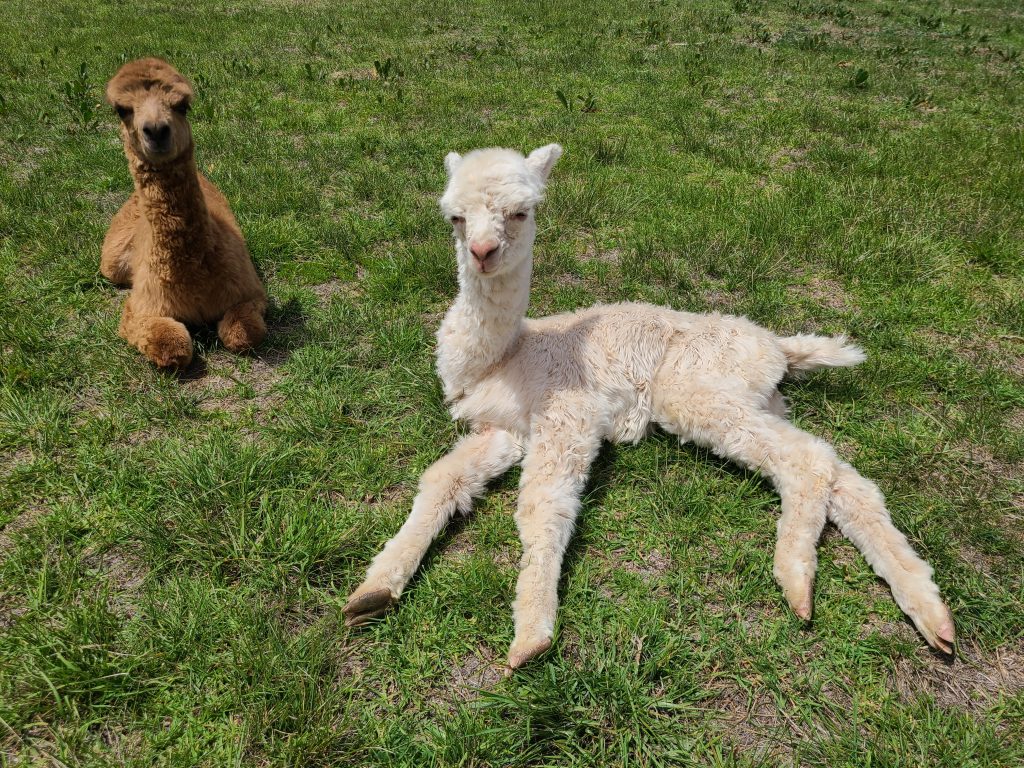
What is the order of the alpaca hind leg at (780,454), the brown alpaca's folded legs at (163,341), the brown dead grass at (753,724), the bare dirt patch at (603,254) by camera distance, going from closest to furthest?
the brown dead grass at (753,724) → the alpaca hind leg at (780,454) → the brown alpaca's folded legs at (163,341) → the bare dirt patch at (603,254)

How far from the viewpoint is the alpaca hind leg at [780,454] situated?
2.41 metres

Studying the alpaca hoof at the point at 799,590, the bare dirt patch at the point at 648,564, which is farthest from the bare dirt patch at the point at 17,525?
the alpaca hoof at the point at 799,590

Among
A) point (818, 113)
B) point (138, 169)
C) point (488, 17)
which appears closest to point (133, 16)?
point (488, 17)

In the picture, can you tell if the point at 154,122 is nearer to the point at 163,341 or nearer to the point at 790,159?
the point at 163,341

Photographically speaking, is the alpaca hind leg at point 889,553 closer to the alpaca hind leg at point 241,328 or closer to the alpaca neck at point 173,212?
the alpaca hind leg at point 241,328

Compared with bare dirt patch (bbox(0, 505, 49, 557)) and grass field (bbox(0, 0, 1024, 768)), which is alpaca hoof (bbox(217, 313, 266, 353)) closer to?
grass field (bbox(0, 0, 1024, 768))

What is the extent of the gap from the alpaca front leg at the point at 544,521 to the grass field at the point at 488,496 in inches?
5.0

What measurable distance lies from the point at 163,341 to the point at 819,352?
3.78 m

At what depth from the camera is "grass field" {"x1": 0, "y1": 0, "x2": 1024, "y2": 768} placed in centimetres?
198

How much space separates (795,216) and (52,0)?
18039 mm

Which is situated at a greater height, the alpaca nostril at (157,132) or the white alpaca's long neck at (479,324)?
the alpaca nostril at (157,132)

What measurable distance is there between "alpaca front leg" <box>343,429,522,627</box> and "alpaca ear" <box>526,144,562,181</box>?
1.38 meters

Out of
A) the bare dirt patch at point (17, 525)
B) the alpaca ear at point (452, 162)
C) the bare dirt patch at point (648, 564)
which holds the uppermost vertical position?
the alpaca ear at point (452, 162)

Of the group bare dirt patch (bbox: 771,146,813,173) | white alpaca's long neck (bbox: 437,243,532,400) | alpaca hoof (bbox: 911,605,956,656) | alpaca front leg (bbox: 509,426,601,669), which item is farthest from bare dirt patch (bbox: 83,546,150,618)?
bare dirt patch (bbox: 771,146,813,173)
